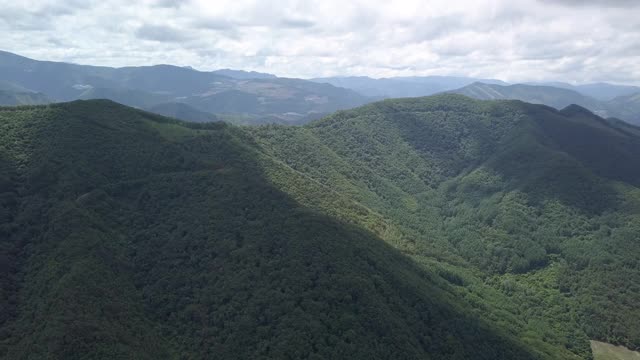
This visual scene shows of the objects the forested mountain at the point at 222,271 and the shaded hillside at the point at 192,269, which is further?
the forested mountain at the point at 222,271

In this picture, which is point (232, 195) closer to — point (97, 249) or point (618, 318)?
point (97, 249)

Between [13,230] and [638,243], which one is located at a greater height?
[13,230]

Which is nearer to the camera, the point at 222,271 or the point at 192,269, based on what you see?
the point at 222,271

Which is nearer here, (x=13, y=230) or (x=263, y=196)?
(x=13, y=230)

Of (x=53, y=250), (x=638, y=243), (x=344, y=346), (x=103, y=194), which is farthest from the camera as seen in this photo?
(x=638, y=243)

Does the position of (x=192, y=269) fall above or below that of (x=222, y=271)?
below

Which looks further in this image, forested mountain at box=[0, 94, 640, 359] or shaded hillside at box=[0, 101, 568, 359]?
forested mountain at box=[0, 94, 640, 359]

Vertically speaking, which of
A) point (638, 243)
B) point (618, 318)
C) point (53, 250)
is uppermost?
point (53, 250)

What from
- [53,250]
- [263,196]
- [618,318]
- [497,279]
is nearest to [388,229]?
[497,279]
